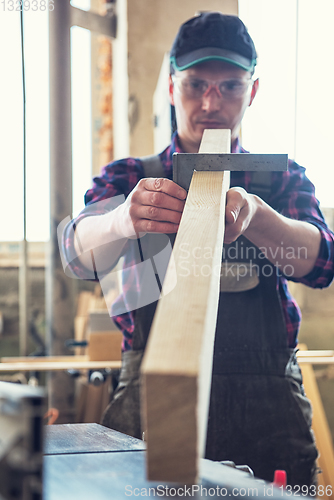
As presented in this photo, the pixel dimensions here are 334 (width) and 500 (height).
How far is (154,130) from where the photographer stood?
289 centimetres

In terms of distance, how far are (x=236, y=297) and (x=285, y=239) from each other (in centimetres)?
25

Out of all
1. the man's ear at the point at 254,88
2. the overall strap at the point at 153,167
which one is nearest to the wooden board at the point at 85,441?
the overall strap at the point at 153,167

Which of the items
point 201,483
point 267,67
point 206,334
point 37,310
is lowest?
point 37,310

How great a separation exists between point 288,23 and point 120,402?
2.56m

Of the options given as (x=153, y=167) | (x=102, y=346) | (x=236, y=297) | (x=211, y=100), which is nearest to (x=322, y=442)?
(x=102, y=346)

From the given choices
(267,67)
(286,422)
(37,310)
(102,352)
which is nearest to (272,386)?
(286,422)

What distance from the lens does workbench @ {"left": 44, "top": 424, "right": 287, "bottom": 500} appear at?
→ 496mm

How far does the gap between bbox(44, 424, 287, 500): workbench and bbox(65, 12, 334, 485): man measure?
0.46 metres

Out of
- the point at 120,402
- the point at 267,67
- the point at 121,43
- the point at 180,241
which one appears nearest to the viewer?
the point at 180,241

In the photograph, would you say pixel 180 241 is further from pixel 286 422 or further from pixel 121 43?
pixel 121 43

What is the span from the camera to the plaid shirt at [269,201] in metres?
1.21

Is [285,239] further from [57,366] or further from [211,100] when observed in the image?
[57,366]

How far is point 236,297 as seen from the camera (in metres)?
1.25

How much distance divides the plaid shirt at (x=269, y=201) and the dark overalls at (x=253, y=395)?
0.16ft
